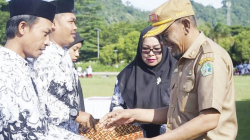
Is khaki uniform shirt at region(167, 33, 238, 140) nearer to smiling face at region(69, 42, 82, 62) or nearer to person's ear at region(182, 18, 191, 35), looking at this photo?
person's ear at region(182, 18, 191, 35)

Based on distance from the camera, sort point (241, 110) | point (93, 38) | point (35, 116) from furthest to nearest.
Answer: point (93, 38) < point (241, 110) < point (35, 116)

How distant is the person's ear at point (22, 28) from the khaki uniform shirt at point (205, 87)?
98 cm

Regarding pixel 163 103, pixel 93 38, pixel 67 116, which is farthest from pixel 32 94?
pixel 93 38

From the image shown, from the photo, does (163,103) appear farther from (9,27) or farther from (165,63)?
(9,27)

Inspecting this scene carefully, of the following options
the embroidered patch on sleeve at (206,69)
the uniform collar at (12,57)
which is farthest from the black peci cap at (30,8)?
the embroidered patch on sleeve at (206,69)

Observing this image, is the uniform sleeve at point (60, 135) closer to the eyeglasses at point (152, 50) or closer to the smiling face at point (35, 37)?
the smiling face at point (35, 37)

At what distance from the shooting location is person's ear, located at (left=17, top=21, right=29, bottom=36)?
7.32 feet

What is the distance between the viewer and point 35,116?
2123 millimetres

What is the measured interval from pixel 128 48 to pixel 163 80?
51361 mm

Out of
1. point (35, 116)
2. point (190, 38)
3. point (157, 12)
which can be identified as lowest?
point (35, 116)

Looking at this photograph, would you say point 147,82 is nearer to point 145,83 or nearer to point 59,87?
point 145,83

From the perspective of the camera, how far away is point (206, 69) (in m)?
2.29

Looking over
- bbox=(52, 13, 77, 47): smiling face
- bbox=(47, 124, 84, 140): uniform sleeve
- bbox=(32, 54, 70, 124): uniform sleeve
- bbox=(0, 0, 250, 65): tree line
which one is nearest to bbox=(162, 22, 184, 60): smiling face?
bbox=(47, 124, 84, 140): uniform sleeve

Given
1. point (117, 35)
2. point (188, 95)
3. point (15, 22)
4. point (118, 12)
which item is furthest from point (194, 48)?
point (118, 12)
